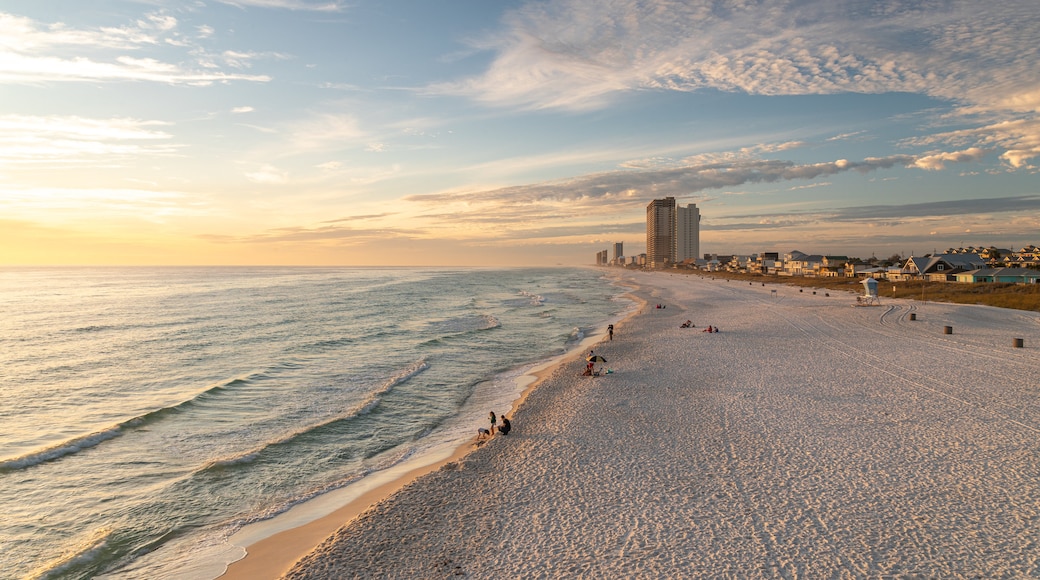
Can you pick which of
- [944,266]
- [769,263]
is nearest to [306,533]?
[944,266]

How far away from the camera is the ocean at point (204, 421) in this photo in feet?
42.7

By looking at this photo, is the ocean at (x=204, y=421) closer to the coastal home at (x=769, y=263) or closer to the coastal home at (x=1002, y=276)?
the coastal home at (x=1002, y=276)

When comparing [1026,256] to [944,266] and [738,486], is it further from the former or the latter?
[738,486]

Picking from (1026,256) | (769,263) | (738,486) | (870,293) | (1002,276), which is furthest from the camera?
(769,263)

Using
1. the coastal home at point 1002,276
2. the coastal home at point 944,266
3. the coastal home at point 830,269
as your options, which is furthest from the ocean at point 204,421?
the coastal home at point 830,269

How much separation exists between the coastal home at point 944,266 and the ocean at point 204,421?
259 feet

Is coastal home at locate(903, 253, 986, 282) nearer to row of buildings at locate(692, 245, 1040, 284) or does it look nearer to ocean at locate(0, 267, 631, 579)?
row of buildings at locate(692, 245, 1040, 284)

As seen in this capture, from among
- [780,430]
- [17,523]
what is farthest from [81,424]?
[780,430]

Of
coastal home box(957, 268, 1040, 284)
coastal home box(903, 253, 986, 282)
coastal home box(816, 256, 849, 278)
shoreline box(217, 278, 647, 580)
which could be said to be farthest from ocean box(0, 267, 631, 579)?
coastal home box(816, 256, 849, 278)

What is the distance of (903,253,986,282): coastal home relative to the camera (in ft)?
286

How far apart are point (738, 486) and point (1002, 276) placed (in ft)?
320

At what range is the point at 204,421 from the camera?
21.8 meters

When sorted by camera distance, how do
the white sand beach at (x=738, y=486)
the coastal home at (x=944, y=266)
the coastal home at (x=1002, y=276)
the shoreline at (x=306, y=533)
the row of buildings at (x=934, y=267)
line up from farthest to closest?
the coastal home at (x=944, y=266) → the row of buildings at (x=934, y=267) → the coastal home at (x=1002, y=276) → the shoreline at (x=306, y=533) → the white sand beach at (x=738, y=486)

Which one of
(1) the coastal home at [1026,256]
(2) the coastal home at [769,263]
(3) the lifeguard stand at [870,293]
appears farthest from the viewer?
(2) the coastal home at [769,263]
